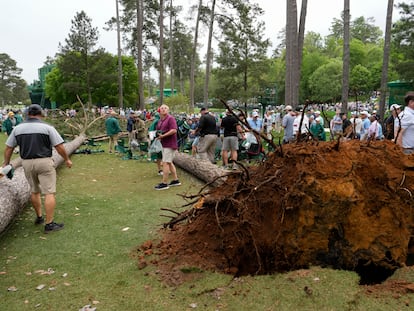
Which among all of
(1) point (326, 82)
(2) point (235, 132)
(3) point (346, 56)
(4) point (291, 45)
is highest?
(1) point (326, 82)

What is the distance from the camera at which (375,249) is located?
371 centimetres

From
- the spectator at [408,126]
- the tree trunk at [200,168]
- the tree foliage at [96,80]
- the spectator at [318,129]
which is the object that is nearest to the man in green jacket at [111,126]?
the tree trunk at [200,168]

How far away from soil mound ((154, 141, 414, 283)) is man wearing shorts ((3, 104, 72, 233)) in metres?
2.25

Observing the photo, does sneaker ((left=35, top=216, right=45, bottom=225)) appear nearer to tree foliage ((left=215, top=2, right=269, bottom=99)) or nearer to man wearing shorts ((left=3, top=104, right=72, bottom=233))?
man wearing shorts ((left=3, top=104, right=72, bottom=233))

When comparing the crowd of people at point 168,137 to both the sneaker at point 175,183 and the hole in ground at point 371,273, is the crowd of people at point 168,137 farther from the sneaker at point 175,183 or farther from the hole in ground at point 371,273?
the hole in ground at point 371,273

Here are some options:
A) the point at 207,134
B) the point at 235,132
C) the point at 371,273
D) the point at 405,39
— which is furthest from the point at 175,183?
the point at 405,39

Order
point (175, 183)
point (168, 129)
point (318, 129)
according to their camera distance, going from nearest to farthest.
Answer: point (168, 129) → point (175, 183) → point (318, 129)

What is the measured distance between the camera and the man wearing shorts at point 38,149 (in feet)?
16.8

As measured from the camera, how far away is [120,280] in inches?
150

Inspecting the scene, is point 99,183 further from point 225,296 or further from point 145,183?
point 225,296

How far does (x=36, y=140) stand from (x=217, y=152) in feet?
24.6

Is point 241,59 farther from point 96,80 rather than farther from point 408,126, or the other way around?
point 408,126

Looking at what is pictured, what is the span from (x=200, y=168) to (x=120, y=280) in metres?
5.32

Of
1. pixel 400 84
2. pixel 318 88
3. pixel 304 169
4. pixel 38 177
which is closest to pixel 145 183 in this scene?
pixel 38 177
